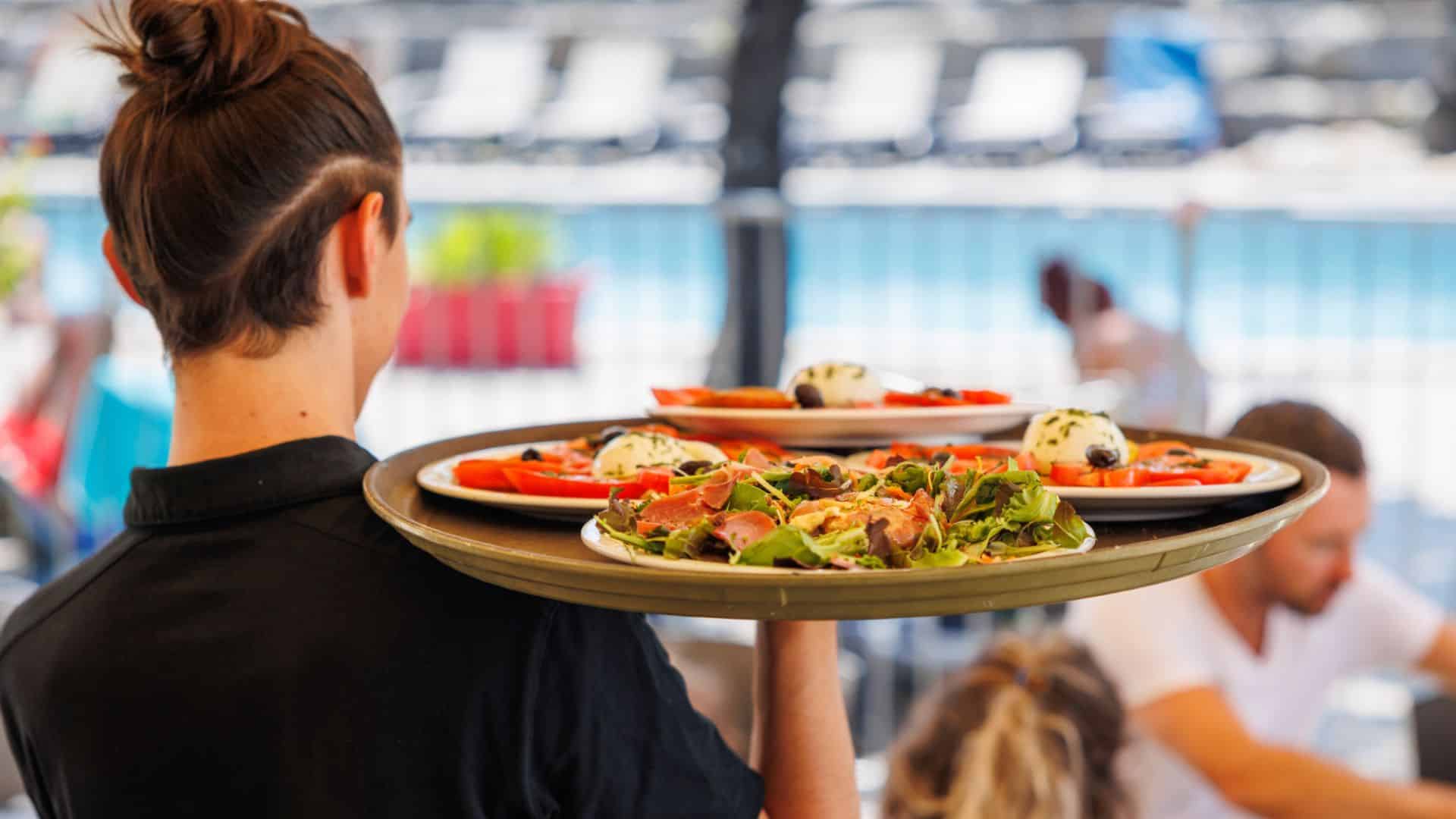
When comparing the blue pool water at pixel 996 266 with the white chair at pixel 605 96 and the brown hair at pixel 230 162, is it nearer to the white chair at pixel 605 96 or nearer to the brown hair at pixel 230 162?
the white chair at pixel 605 96

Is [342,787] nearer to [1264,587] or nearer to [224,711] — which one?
[224,711]

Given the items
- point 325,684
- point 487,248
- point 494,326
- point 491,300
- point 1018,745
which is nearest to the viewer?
point 325,684

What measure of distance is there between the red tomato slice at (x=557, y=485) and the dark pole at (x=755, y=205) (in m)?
3.01

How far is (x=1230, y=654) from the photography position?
2709 mm

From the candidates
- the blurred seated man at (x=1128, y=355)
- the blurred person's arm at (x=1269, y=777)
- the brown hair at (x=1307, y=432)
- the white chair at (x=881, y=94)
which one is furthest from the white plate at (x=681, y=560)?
the white chair at (x=881, y=94)

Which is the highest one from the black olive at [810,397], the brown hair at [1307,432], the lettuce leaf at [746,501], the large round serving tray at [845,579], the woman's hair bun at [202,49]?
the woman's hair bun at [202,49]

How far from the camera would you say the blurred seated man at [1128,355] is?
156 inches

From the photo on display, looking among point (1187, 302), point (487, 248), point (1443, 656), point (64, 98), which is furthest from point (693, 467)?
point (64, 98)

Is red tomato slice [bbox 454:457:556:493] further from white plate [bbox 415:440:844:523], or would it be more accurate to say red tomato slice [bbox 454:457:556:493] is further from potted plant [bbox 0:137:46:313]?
potted plant [bbox 0:137:46:313]

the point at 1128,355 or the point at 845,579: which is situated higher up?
the point at 845,579

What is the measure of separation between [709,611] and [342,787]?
440mm

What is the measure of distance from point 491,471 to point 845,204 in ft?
10.1

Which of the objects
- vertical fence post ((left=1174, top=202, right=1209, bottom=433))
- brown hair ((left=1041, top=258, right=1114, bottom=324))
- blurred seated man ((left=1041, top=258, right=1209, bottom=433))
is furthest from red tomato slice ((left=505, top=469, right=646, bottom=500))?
brown hair ((left=1041, top=258, right=1114, bottom=324))

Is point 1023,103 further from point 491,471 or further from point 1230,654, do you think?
point 491,471
